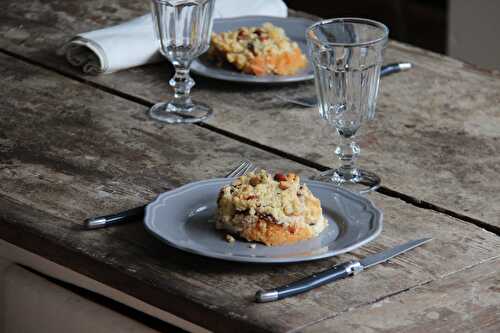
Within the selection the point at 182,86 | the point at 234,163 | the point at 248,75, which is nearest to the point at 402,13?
the point at 248,75

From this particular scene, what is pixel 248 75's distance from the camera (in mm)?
1803

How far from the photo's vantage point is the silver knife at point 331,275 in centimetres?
113

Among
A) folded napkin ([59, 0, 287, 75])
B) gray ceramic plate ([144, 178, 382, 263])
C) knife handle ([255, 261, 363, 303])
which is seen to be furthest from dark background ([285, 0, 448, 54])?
knife handle ([255, 261, 363, 303])

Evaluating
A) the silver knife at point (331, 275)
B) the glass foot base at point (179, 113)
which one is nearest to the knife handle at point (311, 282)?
the silver knife at point (331, 275)

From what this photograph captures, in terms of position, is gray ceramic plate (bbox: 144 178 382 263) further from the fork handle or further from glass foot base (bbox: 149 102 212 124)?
glass foot base (bbox: 149 102 212 124)

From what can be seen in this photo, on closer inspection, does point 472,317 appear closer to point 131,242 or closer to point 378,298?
point 378,298

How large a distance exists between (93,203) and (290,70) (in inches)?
22.3

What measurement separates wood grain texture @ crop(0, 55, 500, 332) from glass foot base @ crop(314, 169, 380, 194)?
0.11ft

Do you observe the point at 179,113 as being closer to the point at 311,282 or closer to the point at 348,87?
the point at 348,87

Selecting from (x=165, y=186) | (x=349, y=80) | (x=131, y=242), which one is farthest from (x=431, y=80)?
(x=131, y=242)

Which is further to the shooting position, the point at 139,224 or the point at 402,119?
the point at 402,119

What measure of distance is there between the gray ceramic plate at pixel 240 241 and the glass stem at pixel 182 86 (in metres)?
0.38

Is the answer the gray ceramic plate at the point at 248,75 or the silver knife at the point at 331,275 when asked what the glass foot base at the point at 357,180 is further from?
the gray ceramic plate at the point at 248,75

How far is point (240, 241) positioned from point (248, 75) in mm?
A: 618
